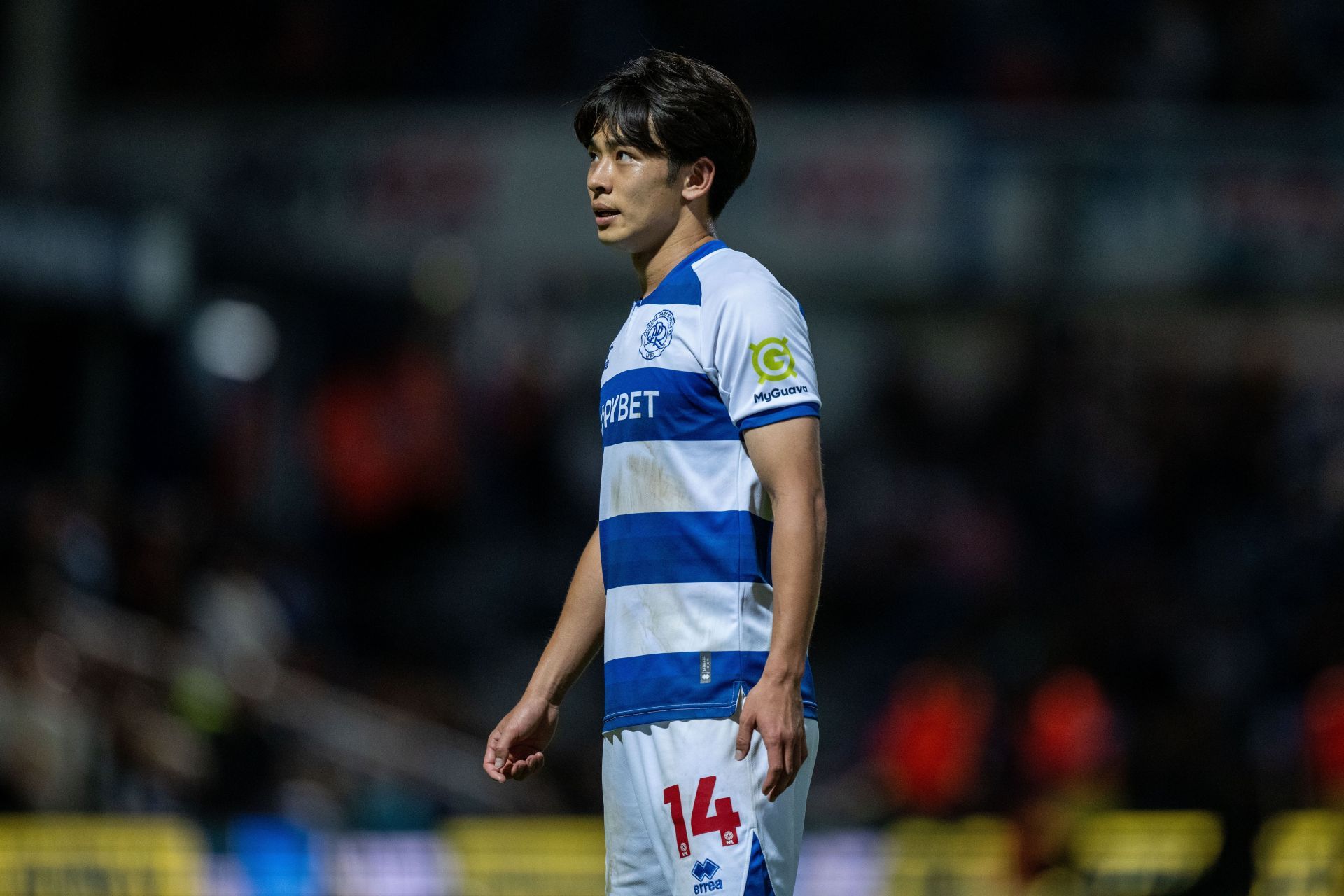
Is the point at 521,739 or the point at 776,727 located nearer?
the point at 776,727

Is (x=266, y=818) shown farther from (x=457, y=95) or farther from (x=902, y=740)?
(x=457, y=95)

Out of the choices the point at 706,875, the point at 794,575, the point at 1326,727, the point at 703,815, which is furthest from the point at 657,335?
the point at 1326,727

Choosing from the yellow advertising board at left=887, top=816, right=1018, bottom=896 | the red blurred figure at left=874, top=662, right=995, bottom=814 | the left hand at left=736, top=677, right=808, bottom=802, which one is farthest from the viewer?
the red blurred figure at left=874, top=662, right=995, bottom=814

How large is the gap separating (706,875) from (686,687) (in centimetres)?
33

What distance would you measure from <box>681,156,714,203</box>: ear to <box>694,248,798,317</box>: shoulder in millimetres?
136

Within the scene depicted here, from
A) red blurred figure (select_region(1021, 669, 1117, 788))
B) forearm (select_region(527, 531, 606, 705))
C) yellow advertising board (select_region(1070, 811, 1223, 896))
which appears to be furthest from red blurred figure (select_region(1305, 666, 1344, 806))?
forearm (select_region(527, 531, 606, 705))

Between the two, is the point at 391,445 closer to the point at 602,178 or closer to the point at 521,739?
the point at 521,739

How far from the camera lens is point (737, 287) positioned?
11.5 feet

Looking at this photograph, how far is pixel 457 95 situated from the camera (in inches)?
615

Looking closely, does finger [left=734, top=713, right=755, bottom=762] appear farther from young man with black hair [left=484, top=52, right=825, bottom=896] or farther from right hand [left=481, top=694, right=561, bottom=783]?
right hand [left=481, top=694, right=561, bottom=783]

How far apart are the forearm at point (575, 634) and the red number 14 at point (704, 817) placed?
0.47 meters

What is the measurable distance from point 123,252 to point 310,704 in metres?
3.72

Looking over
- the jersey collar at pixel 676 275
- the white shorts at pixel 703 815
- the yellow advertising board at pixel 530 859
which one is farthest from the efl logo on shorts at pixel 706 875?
the yellow advertising board at pixel 530 859

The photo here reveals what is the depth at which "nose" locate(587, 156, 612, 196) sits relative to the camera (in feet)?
11.9
